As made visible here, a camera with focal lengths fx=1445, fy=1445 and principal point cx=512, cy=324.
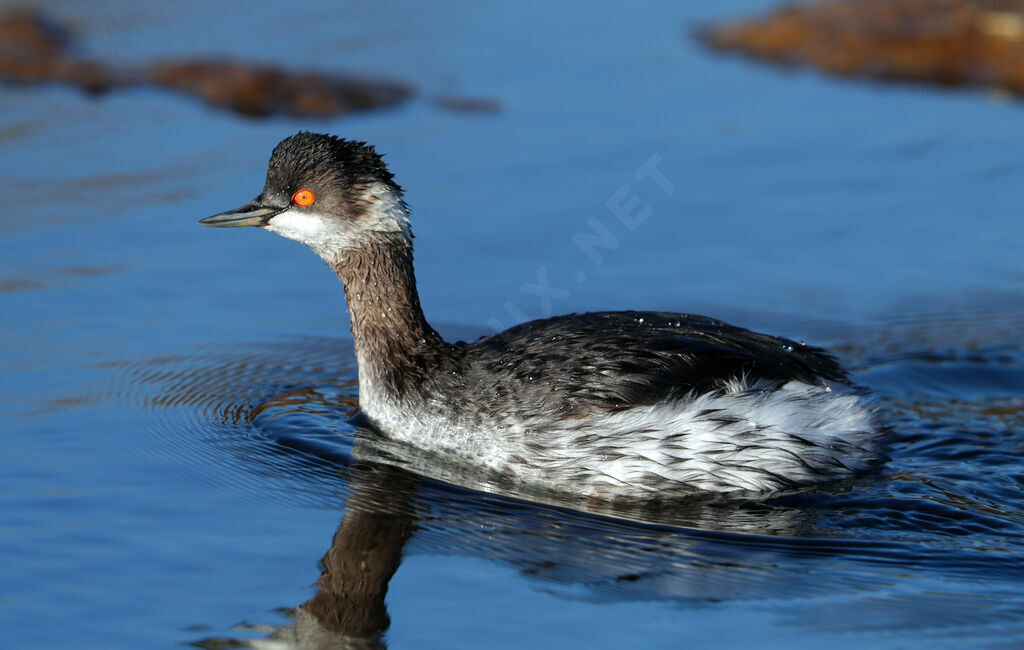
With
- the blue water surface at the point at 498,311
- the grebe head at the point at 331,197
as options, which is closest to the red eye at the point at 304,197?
the grebe head at the point at 331,197

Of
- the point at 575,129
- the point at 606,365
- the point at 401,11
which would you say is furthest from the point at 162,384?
the point at 401,11

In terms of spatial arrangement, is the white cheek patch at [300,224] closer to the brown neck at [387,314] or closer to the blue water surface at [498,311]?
the brown neck at [387,314]

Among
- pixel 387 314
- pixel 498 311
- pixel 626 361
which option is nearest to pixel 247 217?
pixel 387 314

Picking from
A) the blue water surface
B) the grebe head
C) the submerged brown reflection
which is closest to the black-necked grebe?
the grebe head

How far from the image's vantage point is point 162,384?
26.7 ft

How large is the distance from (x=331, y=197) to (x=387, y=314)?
69 cm

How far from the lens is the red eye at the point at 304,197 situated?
7.71 metres

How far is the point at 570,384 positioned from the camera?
716cm

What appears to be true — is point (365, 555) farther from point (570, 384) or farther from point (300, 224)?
point (300, 224)

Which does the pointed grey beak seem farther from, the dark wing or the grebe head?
the dark wing

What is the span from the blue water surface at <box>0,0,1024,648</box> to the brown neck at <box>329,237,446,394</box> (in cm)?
43

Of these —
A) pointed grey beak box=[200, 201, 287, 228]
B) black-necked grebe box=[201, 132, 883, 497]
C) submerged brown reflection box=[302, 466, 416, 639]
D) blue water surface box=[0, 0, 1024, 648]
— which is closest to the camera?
submerged brown reflection box=[302, 466, 416, 639]

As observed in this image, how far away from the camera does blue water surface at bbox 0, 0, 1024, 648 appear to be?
19.1ft

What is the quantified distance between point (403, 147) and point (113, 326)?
3.68 metres
